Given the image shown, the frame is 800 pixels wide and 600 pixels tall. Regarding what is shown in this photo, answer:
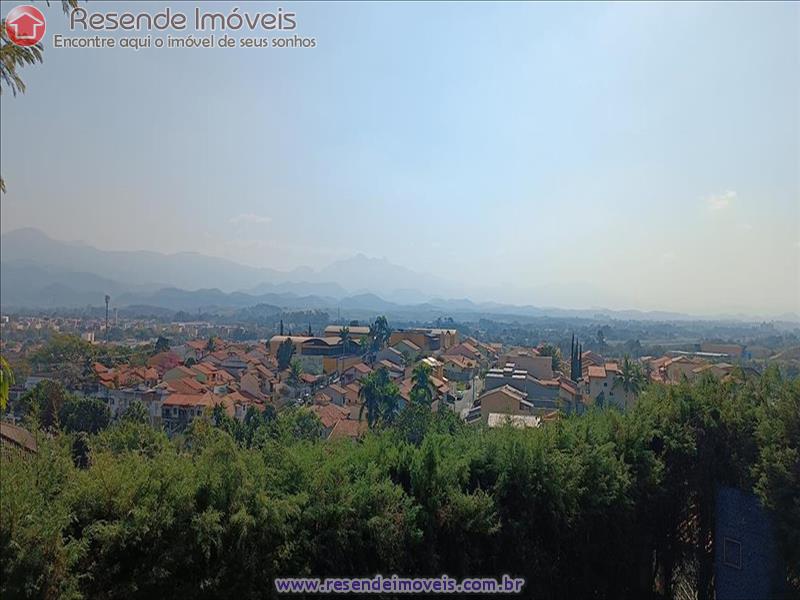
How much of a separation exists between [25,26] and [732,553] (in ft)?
27.6

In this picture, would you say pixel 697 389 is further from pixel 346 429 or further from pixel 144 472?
pixel 346 429

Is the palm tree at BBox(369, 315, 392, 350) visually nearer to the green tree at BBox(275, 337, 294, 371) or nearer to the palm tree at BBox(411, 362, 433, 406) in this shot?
the green tree at BBox(275, 337, 294, 371)

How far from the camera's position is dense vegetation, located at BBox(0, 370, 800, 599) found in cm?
349

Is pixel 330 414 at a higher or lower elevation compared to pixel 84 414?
lower

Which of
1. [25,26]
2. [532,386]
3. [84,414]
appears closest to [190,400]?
[84,414]

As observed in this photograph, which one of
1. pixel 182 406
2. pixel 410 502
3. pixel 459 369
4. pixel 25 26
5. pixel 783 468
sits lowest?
pixel 459 369

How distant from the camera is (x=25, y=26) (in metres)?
3.35

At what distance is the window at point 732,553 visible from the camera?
5543mm

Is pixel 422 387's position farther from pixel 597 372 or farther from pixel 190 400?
pixel 597 372

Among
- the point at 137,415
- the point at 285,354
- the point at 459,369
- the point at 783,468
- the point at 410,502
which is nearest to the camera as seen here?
the point at 410,502

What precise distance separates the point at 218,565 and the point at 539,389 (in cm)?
2640

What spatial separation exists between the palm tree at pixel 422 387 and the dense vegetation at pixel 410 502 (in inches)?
578

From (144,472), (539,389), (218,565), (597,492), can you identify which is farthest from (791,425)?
(539,389)

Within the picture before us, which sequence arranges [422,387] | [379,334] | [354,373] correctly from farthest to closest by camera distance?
[379,334], [354,373], [422,387]
